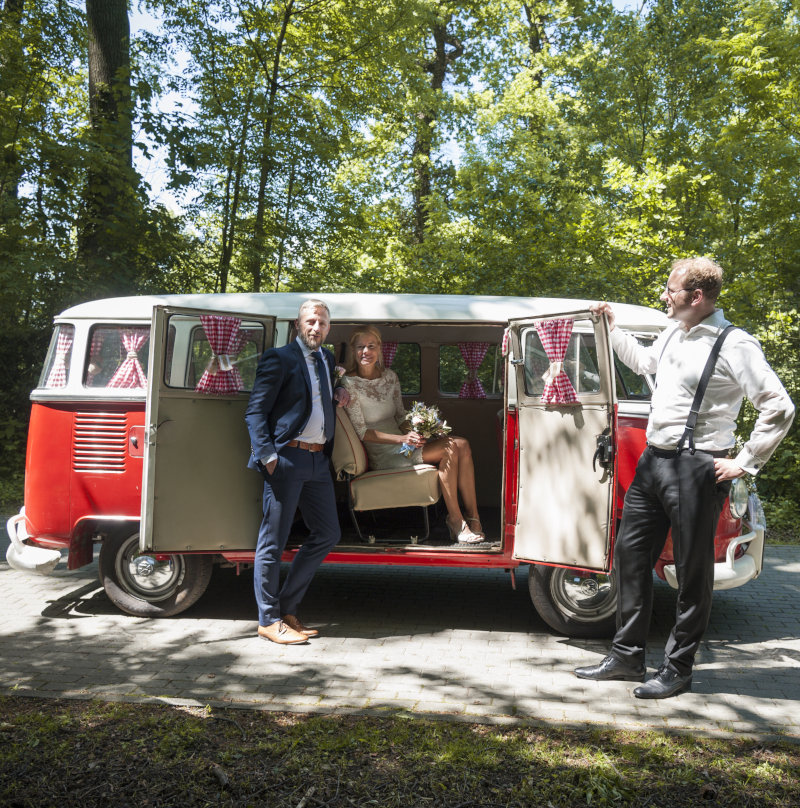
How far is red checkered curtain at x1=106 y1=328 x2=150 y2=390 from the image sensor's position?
20.6 ft

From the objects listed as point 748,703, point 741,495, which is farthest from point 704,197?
point 748,703

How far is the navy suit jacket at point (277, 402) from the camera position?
218 inches

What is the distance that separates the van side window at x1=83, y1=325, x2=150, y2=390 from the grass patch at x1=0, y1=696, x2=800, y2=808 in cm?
265

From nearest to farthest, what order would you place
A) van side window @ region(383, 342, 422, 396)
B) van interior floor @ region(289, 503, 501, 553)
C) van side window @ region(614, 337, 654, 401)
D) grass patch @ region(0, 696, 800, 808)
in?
grass patch @ region(0, 696, 800, 808), van side window @ region(614, 337, 654, 401), van interior floor @ region(289, 503, 501, 553), van side window @ region(383, 342, 422, 396)

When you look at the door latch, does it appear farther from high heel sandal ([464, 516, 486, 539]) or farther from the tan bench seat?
the tan bench seat

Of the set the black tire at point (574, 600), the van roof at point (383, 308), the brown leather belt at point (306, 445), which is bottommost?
the black tire at point (574, 600)

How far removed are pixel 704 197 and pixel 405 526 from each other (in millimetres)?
7300

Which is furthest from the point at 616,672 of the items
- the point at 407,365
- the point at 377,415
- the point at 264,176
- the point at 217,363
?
the point at 264,176

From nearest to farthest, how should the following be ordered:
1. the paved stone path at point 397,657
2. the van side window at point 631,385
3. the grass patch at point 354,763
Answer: the grass patch at point 354,763 → the paved stone path at point 397,657 → the van side window at point 631,385

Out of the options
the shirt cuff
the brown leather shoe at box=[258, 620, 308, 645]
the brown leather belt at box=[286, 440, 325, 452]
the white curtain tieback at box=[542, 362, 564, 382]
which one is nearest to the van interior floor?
the brown leather shoe at box=[258, 620, 308, 645]

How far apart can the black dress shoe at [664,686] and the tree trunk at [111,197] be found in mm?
9727

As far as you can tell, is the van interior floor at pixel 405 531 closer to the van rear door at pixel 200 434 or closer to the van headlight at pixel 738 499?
the van rear door at pixel 200 434

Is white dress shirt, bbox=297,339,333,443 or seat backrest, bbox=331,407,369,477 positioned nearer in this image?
white dress shirt, bbox=297,339,333,443

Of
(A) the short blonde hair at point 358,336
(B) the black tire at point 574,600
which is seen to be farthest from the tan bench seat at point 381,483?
(B) the black tire at point 574,600
